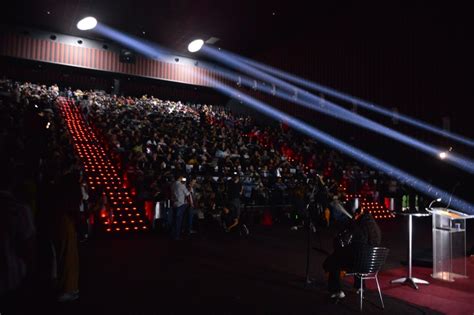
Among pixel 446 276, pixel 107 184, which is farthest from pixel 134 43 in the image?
pixel 446 276

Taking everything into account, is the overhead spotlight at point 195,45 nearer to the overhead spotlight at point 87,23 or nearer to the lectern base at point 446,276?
the overhead spotlight at point 87,23

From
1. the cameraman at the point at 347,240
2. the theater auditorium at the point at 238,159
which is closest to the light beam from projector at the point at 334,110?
the theater auditorium at the point at 238,159

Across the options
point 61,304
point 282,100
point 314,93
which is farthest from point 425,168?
point 61,304

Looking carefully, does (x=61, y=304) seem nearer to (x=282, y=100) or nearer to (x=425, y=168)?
(x=425, y=168)

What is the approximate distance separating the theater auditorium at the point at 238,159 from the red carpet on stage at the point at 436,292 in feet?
0.16

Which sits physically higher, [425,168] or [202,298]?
[425,168]

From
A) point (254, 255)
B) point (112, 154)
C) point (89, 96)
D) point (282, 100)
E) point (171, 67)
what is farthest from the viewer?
point (171, 67)

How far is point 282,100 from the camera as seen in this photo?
25.2 m

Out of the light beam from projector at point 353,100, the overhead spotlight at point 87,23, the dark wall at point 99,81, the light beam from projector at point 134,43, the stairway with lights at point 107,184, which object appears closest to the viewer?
the stairway with lights at point 107,184

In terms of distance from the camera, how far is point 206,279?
609 cm

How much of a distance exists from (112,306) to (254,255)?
12.0 feet

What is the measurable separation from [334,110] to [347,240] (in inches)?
664

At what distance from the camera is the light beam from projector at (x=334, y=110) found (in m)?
16.2

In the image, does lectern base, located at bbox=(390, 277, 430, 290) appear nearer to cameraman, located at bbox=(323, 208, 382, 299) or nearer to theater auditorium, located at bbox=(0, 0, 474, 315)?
theater auditorium, located at bbox=(0, 0, 474, 315)
